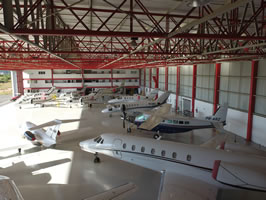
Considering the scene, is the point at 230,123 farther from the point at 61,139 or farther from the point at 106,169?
the point at 61,139

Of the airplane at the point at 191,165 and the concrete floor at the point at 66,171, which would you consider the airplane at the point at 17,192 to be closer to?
the airplane at the point at 191,165

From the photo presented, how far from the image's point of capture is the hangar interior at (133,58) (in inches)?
278

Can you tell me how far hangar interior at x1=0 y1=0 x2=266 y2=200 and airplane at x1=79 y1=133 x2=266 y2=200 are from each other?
1.44 metres

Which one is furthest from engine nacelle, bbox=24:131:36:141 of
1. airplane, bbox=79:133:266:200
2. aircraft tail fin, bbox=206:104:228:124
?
aircraft tail fin, bbox=206:104:228:124

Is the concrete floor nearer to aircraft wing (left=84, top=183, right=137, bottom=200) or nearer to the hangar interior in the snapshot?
the hangar interior

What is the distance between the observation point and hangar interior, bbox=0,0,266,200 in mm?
7066

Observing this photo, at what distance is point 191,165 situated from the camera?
402 inches

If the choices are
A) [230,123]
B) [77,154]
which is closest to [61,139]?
[77,154]

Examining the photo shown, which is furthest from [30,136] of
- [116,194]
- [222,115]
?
[222,115]

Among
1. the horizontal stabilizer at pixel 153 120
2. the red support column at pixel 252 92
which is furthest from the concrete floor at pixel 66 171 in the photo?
the horizontal stabilizer at pixel 153 120

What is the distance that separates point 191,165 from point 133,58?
48.1 ft

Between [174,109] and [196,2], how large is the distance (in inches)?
1318

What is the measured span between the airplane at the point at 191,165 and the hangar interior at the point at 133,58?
144 centimetres

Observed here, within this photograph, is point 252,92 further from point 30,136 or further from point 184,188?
point 30,136
